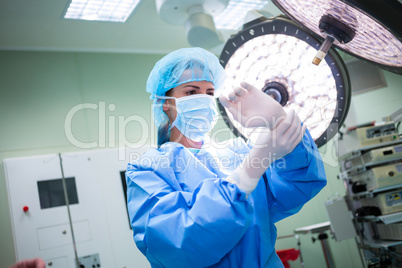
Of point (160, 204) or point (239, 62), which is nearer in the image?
point (160, 204)

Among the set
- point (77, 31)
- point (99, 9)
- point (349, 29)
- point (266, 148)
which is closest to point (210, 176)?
point (266, 148)

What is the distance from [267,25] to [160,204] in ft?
2.06

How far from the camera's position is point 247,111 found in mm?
915

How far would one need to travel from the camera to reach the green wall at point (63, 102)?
10.5 ft

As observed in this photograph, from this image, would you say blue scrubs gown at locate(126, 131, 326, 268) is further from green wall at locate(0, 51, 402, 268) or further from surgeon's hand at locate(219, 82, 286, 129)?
green wall at locate(0, 51, 402, 268)

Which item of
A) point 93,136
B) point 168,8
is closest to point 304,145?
point 168,8

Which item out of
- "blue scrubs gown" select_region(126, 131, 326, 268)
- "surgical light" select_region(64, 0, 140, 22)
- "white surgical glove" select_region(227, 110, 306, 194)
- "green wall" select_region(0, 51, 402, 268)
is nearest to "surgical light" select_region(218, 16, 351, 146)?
"blue scrubs gown" select_region(126, 131, 326, 268)

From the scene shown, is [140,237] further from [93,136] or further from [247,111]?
[93,136]

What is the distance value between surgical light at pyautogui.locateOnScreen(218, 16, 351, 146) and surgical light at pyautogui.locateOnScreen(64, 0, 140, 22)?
1.99 meters

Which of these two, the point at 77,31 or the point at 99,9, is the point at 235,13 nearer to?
the point at 99,9

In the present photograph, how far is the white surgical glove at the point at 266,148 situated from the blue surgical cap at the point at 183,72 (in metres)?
0.48

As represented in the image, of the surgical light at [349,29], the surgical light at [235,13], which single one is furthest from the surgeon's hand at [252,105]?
the surgical light at [235,13]

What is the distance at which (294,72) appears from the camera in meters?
1.22

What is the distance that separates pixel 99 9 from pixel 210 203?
8.37ft
